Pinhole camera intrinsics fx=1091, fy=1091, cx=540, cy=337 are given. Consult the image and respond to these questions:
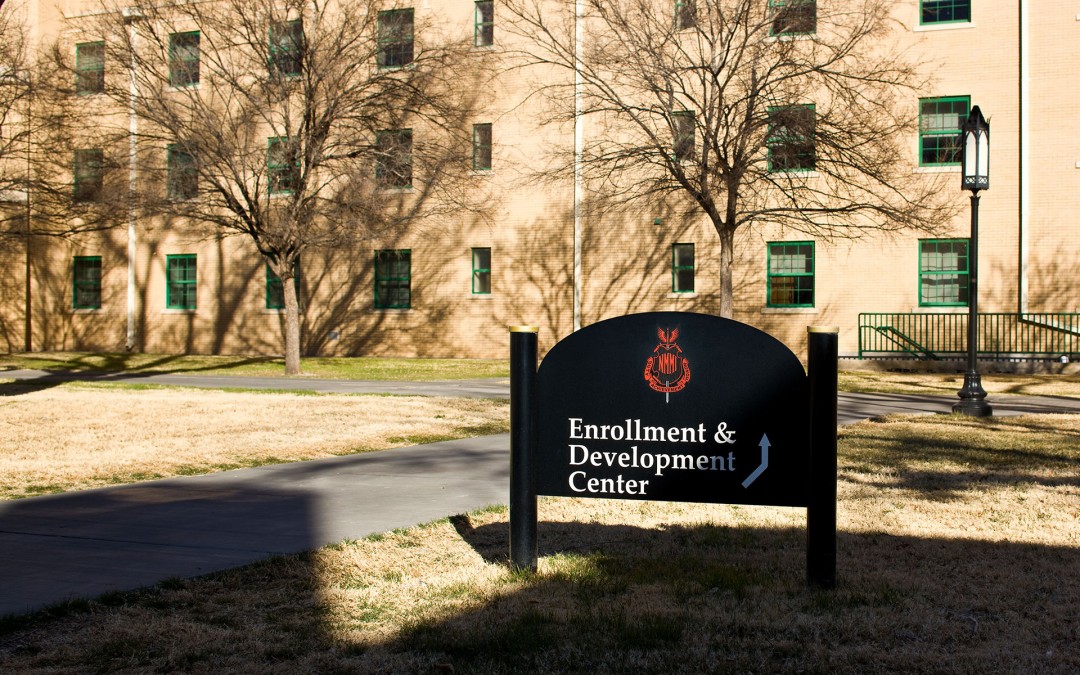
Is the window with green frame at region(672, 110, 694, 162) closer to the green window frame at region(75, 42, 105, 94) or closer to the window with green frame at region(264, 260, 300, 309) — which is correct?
the green window frame at region(75, 42, 105, 94)

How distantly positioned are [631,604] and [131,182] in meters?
23.5

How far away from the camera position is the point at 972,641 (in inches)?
185

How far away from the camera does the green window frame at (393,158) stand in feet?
81.8

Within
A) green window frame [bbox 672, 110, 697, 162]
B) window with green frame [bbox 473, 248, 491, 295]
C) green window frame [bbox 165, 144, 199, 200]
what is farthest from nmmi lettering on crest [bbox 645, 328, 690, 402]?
window with green frame [bbox 473, 248, 491, 295]

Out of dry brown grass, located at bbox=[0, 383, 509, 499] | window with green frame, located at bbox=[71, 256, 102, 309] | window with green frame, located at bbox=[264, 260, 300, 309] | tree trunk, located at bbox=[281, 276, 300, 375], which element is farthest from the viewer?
window with green frame, located at bbox=[71, 256, 102, 309]

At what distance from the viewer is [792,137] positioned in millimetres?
21844

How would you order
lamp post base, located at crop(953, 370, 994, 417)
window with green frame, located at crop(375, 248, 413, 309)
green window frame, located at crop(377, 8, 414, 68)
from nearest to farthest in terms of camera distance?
lamp post base, located at crop(953, 370, 994, 417) < green window frame, located at crop(377, 8, 414, 68) < window with green frame, located at crop(375, 248, 413, 309)

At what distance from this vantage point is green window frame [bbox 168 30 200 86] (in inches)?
997

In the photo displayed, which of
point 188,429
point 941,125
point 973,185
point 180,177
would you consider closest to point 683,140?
point 973,185

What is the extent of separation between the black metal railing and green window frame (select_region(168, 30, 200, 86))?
18501 millimetres

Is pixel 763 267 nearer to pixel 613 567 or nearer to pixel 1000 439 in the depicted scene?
pixel 1000 439

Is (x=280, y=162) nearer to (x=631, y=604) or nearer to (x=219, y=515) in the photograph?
(x=219, y=515)

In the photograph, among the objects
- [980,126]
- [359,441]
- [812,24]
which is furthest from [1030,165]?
[359,441]

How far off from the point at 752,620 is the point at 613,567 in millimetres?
1267
